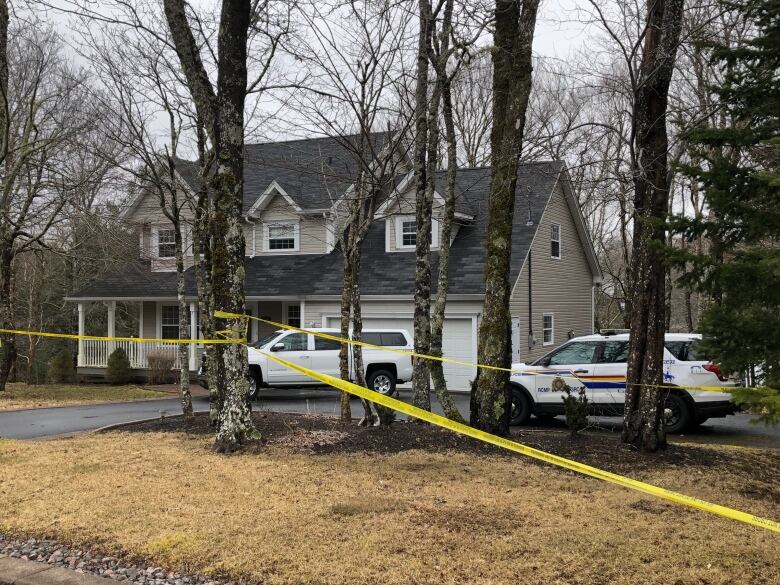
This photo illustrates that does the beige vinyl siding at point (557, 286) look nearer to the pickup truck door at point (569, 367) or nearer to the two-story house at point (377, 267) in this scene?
the two-story house at point (377, 267)

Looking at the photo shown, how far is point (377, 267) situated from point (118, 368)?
919 cm

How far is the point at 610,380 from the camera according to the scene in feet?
40.3

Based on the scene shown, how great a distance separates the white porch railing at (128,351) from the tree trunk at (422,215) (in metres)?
15.5

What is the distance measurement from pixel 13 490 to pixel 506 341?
5554 mm

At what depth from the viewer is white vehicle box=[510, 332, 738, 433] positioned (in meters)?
11.8

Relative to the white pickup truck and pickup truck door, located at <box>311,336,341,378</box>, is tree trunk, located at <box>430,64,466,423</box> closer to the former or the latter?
the white pickup truck

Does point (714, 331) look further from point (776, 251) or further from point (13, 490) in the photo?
point (13, 490)

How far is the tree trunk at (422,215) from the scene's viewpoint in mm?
9547

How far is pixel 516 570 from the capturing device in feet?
14.2

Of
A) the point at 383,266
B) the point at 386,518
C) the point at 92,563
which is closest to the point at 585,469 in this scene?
the point at 386,518

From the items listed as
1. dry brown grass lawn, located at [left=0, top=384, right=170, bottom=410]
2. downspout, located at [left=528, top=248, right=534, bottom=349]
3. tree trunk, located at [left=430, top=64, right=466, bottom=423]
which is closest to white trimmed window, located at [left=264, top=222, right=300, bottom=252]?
dry brown grass lawn, located at [left=0, top=384, right=170, bottom=410]

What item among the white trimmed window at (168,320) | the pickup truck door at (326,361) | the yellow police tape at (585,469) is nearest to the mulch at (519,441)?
the yellow police tape at (585,469)

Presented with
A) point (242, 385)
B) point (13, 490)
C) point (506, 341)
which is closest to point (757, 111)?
point (506, 341)

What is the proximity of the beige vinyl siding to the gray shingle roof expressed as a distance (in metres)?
0.69
